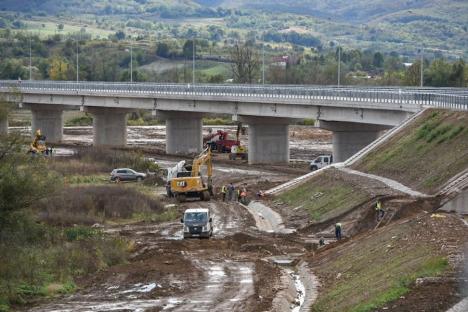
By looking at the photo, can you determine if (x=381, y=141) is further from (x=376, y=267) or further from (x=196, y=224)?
(x=376, y=267)

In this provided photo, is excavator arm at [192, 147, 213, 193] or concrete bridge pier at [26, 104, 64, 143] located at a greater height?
excavator arm at [192, 147, 213, 193]

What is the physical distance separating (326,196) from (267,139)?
122 feet

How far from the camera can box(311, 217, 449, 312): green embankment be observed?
120ft

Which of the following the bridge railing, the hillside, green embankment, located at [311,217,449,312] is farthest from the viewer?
the bridge railing

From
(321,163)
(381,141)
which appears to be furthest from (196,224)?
(321,163)

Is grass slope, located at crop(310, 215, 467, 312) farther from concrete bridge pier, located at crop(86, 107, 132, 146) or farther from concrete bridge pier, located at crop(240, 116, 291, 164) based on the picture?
concrete bridge pier, located at crop(86, 107, 132, 146)

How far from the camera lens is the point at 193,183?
74.1 meters

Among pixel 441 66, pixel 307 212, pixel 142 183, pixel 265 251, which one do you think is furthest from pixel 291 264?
pixel 441 66

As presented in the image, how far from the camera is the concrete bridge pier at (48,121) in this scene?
133625 mm

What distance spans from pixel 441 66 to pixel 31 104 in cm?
5053

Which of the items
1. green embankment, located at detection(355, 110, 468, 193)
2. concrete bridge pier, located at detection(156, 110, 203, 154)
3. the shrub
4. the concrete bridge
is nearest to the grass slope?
green embankment, located at detection(355, 110, 468, 193)

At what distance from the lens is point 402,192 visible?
60156mm

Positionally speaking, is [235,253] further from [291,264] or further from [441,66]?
[441,66]

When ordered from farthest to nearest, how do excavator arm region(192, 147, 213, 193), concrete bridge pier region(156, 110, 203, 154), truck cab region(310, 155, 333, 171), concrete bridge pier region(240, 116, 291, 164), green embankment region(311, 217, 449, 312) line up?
1. concrete bridge pier region(156, 110, 203, 154)
2. concrete bridge pier region(240, 116, 291, 164)
3. truck cab region(310, 155, 333, 171)
4. excavator arm region(192, 147, 213, 193)
5. green embankment region(311, 217, 449, 312)
